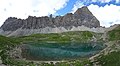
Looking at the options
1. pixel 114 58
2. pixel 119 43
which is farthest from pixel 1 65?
pixel 119 43

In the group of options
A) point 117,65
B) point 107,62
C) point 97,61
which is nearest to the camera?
point 117,65

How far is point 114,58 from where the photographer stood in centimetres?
4603

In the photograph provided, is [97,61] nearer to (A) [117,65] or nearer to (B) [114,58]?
(B) [114,58]

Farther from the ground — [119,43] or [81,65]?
[119,43]

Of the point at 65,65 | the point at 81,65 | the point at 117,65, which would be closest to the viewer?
the point at 117,65

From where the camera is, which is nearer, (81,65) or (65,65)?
(81,65)

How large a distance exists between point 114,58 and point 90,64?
7.73 meters

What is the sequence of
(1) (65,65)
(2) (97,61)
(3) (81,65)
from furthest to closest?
(1) (65,65), (3) (81,65), (2) (97,61)

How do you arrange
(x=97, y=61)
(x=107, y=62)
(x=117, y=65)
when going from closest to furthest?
(x=117, y=65) → (x=107, y=62) → (x=97, y=61)

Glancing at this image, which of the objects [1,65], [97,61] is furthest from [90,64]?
[1,65]

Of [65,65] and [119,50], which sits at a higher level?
[119,50]

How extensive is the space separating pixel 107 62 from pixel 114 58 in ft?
5.07

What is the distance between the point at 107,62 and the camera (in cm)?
4594

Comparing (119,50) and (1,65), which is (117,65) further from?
(1,65)
